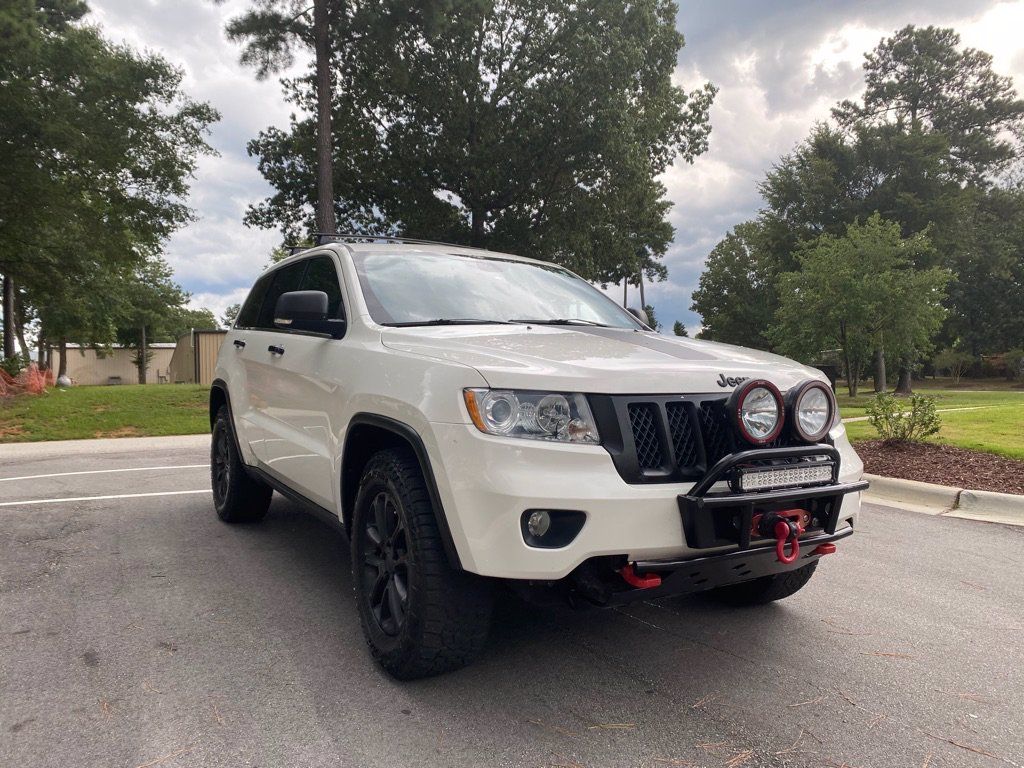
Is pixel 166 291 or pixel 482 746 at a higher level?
pixel 166 291

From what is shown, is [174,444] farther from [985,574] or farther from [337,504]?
[985,574]

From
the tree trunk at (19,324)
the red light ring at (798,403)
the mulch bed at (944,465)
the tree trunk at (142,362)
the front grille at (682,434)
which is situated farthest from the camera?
the tree trunk at (142,362)

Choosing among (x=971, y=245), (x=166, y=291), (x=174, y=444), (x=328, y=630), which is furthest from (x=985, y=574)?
Answer: (x=166, y=291)

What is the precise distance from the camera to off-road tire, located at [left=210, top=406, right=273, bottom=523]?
5.32 metres

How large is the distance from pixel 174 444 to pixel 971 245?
39720mm

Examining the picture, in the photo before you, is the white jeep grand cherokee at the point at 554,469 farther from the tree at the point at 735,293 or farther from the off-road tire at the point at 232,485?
the tree at the point at 735,293

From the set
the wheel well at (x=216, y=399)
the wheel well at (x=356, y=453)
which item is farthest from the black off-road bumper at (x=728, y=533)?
the wheel well at (x=216, y=399)

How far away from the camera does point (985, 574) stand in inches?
176

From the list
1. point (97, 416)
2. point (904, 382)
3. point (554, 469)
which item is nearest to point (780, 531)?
point (554, 469)

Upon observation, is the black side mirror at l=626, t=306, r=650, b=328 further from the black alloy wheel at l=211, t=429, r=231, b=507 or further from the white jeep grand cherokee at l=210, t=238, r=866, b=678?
the black alloy wheel at l=211, t=429, r=231, b=507

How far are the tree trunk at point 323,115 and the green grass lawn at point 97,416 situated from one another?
17.6ft

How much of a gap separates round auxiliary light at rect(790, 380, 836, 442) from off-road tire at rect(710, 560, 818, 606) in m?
0.92

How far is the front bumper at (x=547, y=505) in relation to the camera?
241cm

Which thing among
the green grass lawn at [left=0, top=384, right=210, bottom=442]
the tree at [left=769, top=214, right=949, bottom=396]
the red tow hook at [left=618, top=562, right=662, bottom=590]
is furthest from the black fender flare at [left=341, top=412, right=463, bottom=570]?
the tree at [left=769, top=214, right=949, bottom=396]
